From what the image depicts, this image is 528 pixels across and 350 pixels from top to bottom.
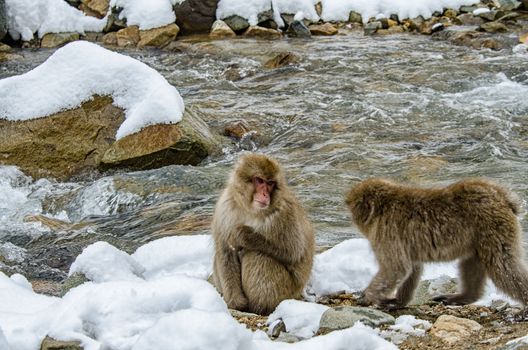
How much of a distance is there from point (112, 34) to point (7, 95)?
8.78 m

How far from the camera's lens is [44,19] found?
54.5 ft

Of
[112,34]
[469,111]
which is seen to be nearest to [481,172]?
[469,111]

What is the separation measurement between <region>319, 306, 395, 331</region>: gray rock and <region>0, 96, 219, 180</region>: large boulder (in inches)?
175

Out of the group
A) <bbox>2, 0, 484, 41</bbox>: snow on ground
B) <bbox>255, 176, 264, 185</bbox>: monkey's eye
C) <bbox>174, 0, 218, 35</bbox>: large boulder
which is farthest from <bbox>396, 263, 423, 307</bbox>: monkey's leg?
<bbox>174, 0, 218, 35</bbox>: large boulder

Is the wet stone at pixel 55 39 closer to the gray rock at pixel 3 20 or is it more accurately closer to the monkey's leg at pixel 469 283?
the gray rock at pixel 3 20

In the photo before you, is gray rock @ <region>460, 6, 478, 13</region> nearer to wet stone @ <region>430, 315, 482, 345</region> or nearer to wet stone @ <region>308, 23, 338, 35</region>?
wet stone @ <region>308, 23, 338, 35</region>

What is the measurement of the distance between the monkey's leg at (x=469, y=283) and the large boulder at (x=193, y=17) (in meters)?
13.4

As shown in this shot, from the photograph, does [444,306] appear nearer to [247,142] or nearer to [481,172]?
[481,172]

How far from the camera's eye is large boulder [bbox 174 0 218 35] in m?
16.6

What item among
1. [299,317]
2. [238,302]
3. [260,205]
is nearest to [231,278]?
[238,302]

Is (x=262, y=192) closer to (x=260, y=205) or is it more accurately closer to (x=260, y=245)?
(x=260, y=205)

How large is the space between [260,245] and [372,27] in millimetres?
13350

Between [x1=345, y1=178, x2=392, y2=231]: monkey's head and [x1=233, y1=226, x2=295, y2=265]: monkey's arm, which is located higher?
[x1=345, y1=178, x2=392, y2=231]: monkey's head

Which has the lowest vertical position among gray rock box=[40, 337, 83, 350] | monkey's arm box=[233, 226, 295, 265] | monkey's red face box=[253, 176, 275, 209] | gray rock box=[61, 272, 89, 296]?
gray rock box=[61, 272, 89, 296]
